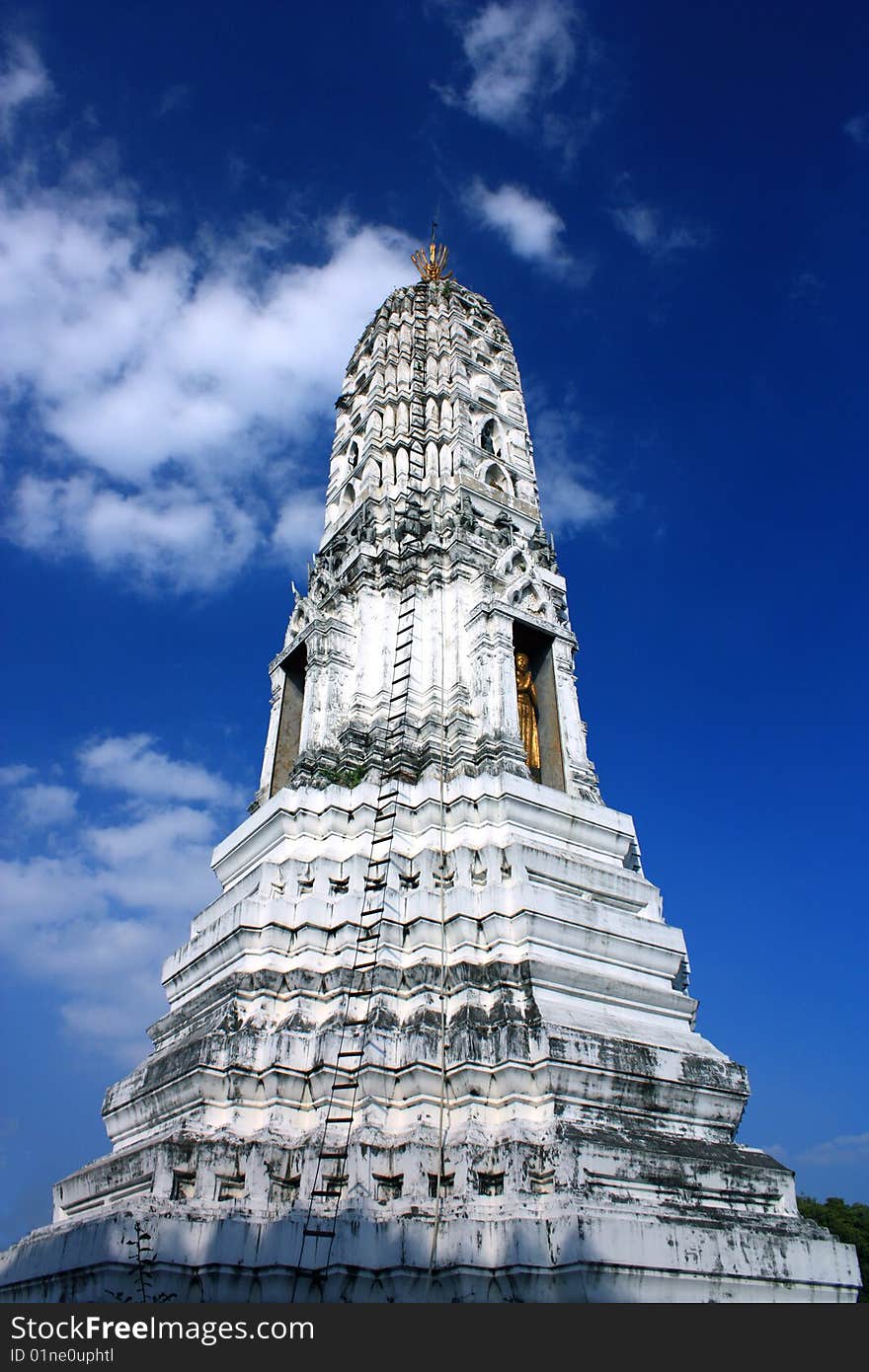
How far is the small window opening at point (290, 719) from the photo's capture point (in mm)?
19734

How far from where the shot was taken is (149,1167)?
11.9 m

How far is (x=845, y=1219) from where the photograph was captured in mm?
39656

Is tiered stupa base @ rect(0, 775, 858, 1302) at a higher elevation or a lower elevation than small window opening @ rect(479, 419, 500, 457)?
lower

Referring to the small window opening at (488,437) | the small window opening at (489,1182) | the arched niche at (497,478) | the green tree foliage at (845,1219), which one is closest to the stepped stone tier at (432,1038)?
the small window opening at (489,1182)

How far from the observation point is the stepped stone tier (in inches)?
428

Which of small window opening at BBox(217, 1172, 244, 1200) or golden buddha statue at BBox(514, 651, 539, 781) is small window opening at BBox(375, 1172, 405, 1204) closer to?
small window opening at BBox(217, 1172, 244, 1200)

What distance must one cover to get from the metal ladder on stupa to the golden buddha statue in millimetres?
2467

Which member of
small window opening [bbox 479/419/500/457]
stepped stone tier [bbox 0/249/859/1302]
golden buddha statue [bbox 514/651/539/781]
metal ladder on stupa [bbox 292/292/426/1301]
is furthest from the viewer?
small window opening [bbox 479/419/500/457]

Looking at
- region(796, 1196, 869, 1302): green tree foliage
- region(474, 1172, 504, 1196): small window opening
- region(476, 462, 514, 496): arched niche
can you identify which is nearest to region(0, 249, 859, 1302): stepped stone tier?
region(474, 1172, 504, 1196): small window opening

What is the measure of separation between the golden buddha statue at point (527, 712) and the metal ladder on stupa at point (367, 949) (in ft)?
8.09

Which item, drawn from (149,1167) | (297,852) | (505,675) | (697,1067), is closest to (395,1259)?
(149,1167)

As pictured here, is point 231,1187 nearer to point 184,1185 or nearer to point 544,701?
point 184,1185

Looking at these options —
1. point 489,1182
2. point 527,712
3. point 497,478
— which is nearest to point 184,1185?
point 489,1182

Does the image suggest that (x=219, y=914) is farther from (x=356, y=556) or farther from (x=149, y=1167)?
(x=356, y=556)
